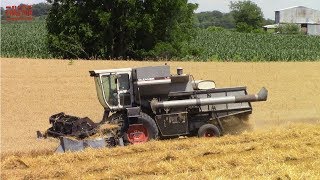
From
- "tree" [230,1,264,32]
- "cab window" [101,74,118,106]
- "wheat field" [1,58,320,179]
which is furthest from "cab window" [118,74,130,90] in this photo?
"tree" [230,1,264,32]

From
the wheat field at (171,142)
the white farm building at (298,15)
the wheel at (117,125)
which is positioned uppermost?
the white farm building at (298,15)

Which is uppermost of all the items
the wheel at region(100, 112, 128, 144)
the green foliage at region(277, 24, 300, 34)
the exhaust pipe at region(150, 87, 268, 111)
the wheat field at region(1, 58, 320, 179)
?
the green foliage at region(277, 24, 300, 34)

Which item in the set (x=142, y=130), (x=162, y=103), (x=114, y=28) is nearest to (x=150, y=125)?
(x=142, y=130)

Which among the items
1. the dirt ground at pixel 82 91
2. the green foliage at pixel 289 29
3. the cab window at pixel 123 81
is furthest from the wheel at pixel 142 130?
the green foliage at pixel 289 29

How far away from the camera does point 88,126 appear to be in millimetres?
12102

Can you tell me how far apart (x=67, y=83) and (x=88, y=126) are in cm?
1165

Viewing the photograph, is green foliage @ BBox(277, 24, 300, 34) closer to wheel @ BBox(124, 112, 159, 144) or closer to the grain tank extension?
the grain tank extension

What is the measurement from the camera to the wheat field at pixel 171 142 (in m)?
9.41

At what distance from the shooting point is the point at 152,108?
40.6 feet

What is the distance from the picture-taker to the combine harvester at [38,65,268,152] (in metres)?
12.2

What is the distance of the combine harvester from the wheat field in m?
0.56

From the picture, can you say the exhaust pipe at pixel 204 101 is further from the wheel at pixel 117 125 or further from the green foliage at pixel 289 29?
the green foliage at pixel 289 29

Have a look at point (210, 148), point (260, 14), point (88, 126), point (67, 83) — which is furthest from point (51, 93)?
point (260, 14)

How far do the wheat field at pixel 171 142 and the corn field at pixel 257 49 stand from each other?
1045 centimetres
